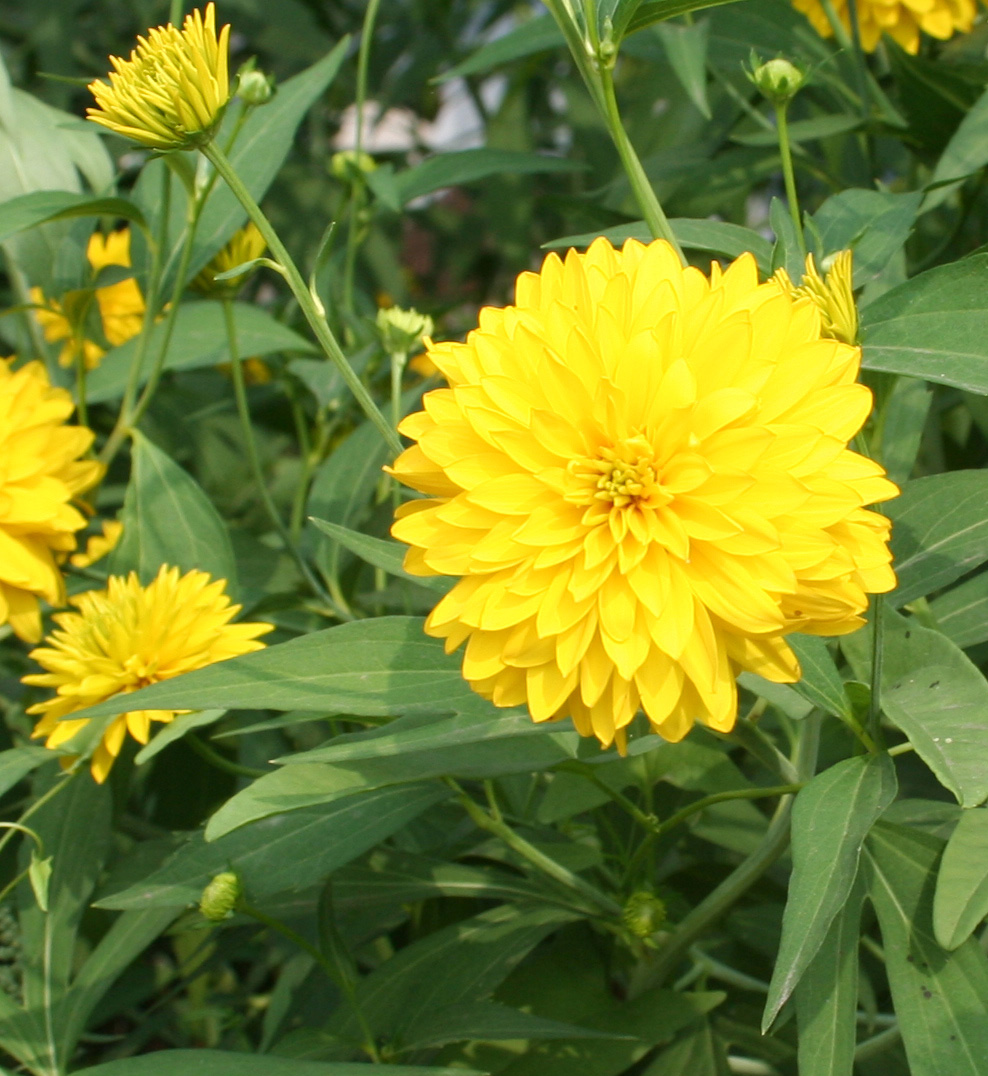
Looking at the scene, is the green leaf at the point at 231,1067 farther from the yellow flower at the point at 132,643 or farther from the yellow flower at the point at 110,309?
the yellow flower at the point at 110,309

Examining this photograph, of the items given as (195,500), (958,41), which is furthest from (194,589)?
(958,41)

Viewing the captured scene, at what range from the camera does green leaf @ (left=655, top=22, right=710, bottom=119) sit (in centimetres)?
97

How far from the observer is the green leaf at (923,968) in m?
0.58

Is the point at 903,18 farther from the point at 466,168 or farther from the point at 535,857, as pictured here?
the point at 535,857

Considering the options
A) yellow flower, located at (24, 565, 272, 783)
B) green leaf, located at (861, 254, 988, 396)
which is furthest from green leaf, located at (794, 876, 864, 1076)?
yellow flower, located at (24, 565, 272, 783)

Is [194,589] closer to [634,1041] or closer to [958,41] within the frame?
[634,1041]

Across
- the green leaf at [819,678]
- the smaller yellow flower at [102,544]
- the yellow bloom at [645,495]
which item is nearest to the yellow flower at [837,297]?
the yellow bloom at [645,495]

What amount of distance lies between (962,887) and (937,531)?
0.19 metres

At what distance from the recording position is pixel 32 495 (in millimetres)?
871

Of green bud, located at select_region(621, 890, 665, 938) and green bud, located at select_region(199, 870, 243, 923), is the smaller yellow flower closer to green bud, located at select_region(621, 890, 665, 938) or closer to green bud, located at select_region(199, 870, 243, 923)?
green bud, located at select_region(199, 870, 243, 923)

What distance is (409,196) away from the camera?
45.1 inches

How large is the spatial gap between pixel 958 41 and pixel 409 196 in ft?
A: 2.13

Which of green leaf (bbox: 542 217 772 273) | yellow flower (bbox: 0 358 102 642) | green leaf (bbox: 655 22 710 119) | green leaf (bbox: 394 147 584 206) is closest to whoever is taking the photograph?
green leaf (bbox: 542 217 772 273)

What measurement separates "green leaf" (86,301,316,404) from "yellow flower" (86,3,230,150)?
1.26 feet
